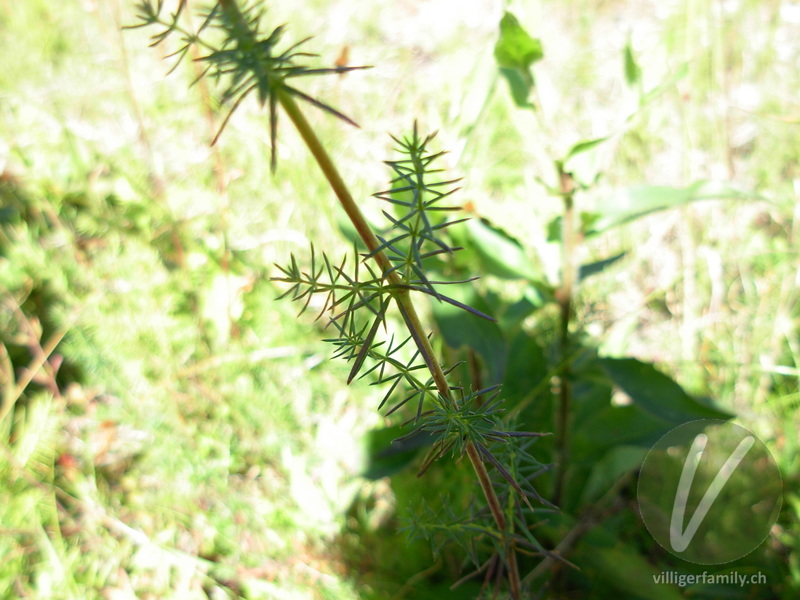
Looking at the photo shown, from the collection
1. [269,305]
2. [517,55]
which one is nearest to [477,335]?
[517,55]

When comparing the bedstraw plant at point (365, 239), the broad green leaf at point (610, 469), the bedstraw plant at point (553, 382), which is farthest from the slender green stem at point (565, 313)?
the bedstraw plant at point (365, 239)

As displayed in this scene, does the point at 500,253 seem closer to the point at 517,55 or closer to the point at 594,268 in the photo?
the point at 594,268

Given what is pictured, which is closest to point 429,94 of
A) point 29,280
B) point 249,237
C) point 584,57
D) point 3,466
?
point 584,57

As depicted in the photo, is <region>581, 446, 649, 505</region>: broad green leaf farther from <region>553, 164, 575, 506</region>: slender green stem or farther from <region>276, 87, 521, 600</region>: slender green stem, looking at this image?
<region>276, 87, 521, 600</region>: slender green stem

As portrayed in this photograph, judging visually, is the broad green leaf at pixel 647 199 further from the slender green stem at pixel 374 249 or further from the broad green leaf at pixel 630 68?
the slender green stem at pixel 374 249

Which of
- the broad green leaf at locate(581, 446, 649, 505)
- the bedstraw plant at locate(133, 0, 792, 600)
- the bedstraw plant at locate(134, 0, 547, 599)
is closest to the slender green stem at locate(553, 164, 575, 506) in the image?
the bedstraw plant at locate(133, 0, 792, 600)

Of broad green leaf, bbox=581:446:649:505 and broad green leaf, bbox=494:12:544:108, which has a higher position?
broad green leaf, bbox=494:12:544:108
